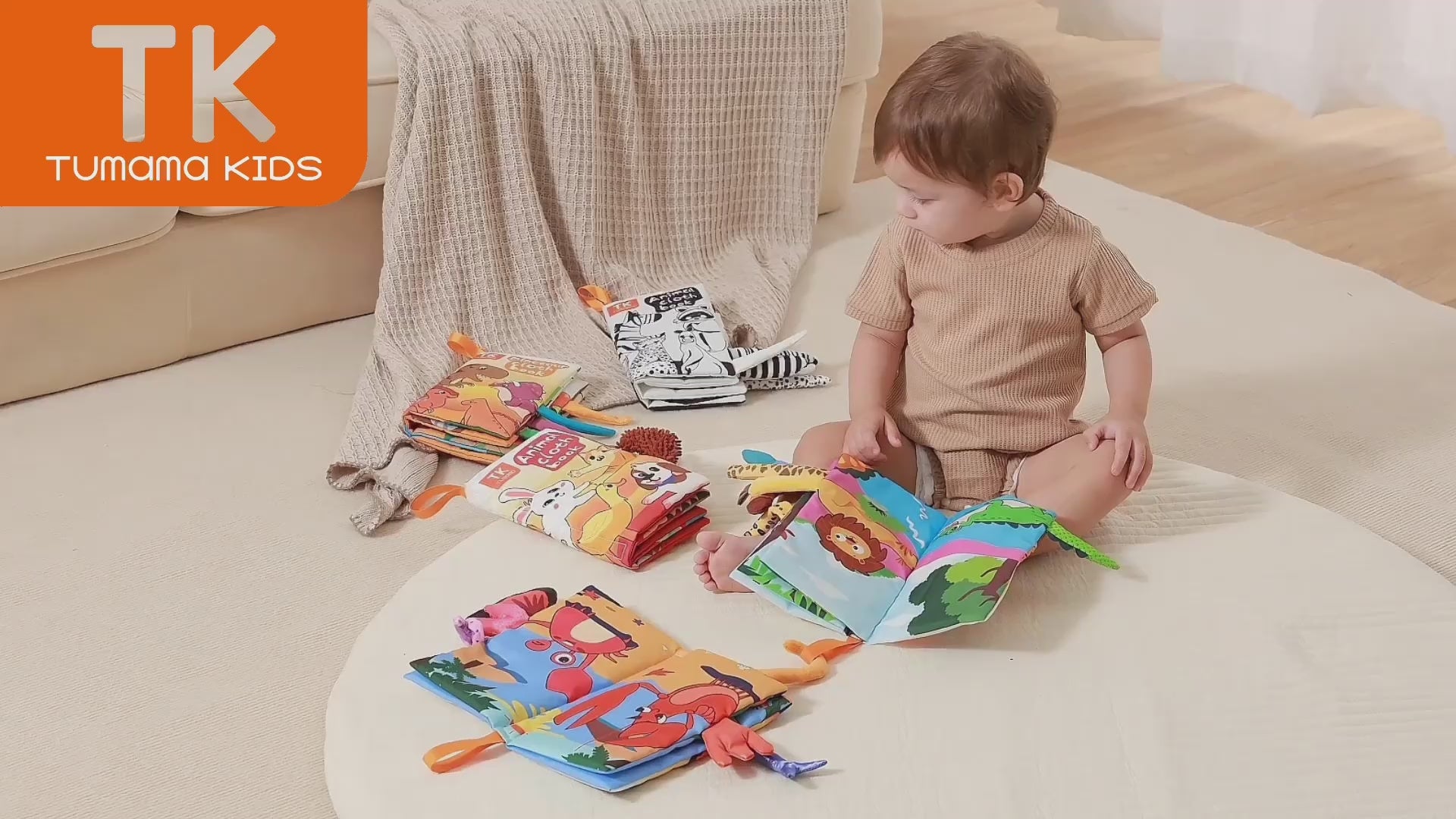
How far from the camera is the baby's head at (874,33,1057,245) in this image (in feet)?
4.10

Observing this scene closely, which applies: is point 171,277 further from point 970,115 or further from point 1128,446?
point 1128,446

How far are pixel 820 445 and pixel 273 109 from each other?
1059mm

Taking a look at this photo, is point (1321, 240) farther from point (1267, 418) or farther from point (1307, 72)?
point (1267, 418)

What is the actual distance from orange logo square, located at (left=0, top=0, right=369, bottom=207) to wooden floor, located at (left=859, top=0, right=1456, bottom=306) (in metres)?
1.14

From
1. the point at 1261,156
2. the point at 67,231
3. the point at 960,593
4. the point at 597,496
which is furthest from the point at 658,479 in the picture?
the point at 1261,156

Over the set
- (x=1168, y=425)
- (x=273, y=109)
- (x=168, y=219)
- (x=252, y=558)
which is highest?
(x=273, y=109)

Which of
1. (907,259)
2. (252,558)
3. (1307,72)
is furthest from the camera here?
(1307,72)

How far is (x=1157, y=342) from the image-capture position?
6.84 feet

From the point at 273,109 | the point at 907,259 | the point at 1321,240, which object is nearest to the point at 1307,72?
the point at 1321,240

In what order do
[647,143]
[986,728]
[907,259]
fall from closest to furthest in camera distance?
[986,728]
[907,259]
[647,143]

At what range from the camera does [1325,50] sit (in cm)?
278

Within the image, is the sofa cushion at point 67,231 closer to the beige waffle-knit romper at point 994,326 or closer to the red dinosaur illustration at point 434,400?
the red dinosaur illustration at point 434,400

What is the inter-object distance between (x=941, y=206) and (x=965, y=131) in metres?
0.09

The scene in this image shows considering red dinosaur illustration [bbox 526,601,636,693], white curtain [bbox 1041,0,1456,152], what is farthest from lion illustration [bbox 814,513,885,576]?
white curtain [bbox 1041,0,1456,152]
